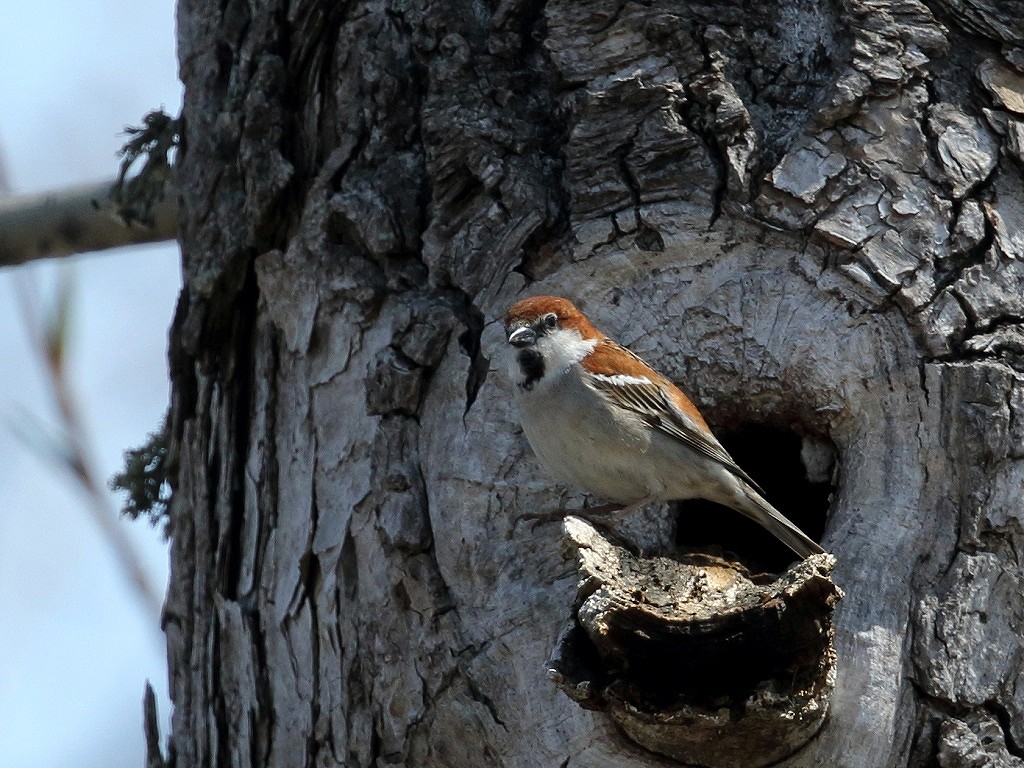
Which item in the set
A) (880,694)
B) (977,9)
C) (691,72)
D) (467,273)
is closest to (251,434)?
(467,273)

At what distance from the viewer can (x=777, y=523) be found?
350 centimetres

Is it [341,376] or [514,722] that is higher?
[341,376]

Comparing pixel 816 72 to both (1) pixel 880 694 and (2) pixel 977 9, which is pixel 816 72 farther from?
(1) pixel 880 694

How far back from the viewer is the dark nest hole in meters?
3.87

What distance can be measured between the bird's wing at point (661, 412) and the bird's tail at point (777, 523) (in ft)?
0.24

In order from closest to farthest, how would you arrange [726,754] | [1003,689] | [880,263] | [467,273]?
[726,754]
[1003,689]
[880,263]
[467,273]

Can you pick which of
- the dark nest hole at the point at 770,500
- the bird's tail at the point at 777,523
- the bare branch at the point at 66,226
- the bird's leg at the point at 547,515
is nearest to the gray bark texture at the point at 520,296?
the bird's leg at the point at 547,515

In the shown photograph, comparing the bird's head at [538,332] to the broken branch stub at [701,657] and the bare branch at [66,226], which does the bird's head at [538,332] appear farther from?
the bare branch at [66,226]

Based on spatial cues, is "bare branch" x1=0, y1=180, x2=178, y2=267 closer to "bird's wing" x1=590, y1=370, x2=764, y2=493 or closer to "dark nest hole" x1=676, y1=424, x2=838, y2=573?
"bird's wing" x1=590, y1=370, x2=764, y2=493

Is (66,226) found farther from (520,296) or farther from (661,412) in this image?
(661,412)

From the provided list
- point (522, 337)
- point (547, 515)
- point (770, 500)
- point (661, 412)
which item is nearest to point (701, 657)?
point (547, 515)

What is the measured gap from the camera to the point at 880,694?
2.70 meters

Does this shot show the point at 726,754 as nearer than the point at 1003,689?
Yes

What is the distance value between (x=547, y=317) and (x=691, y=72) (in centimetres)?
75
